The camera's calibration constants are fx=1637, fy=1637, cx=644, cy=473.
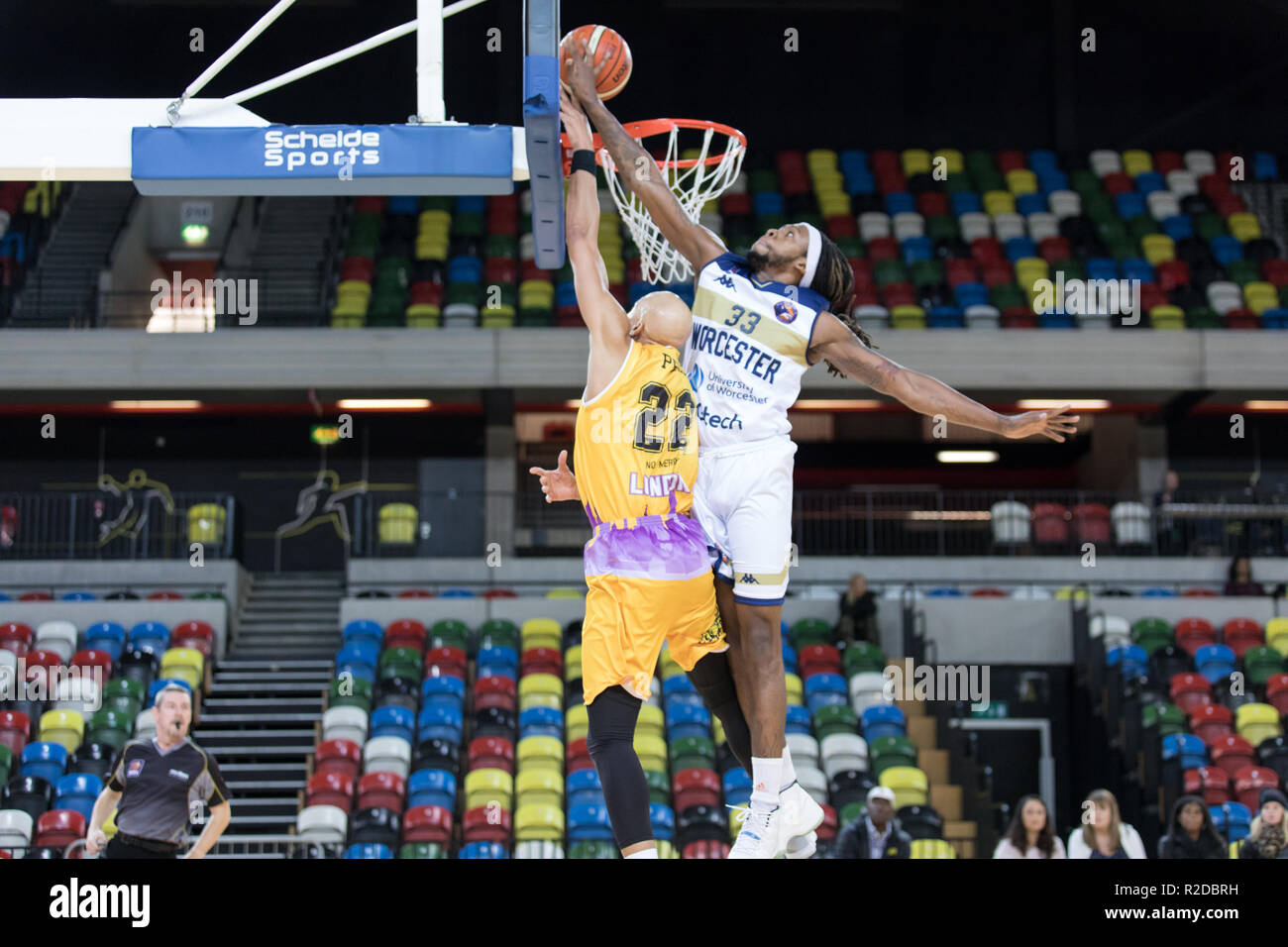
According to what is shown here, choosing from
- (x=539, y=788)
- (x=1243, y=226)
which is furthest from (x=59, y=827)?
(x=1243, y=226)

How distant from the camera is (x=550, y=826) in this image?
1234 centimetres

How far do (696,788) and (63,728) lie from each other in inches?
214

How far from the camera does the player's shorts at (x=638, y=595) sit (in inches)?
199

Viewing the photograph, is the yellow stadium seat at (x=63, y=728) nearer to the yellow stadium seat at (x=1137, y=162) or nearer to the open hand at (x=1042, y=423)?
the open hand at (x=1042, y=423)

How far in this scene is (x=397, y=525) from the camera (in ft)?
59.1

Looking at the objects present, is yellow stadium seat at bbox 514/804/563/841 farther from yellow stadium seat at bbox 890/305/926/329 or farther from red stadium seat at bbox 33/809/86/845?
yellow stadium seat at bbox 890/305/926/329

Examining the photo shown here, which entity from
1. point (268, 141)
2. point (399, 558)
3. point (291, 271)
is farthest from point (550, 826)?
point (291, 271)

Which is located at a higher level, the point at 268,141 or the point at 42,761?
the point at 268,141

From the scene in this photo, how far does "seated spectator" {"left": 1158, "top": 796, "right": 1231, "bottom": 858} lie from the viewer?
9867 millimetres

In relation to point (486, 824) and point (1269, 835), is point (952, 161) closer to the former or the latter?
point (486, 824)

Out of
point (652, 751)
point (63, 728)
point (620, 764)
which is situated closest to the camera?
point (620, 764)

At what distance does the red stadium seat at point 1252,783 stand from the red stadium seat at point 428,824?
21.0 ft
